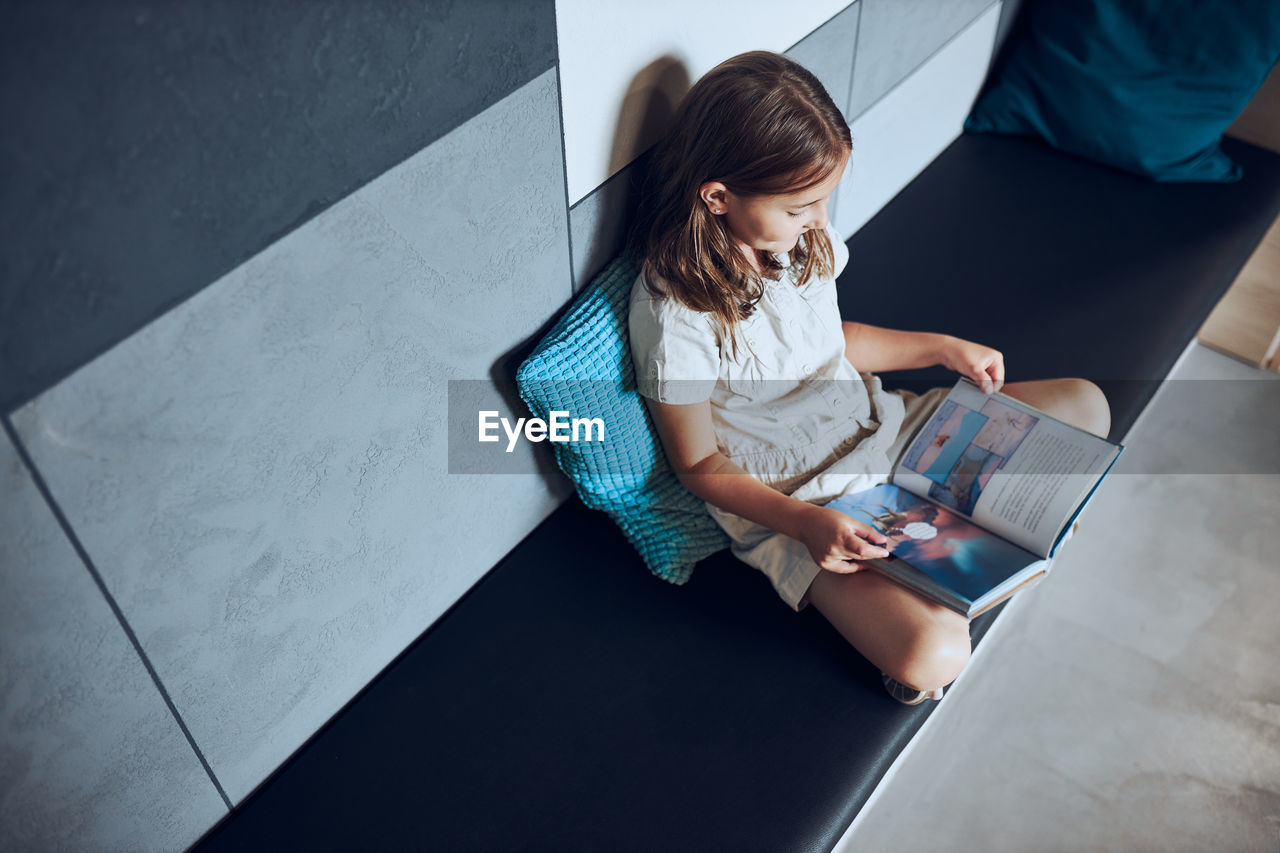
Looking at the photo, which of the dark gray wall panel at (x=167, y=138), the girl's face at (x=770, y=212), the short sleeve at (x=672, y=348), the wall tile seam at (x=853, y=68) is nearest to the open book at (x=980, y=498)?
the short sleeve at (x=672, y=348)

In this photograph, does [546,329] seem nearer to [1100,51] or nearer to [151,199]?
[151,199]

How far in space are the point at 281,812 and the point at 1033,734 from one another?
3.64 feet

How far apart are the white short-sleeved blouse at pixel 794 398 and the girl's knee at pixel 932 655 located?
0.24 metres

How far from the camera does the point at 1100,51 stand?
1961 mm

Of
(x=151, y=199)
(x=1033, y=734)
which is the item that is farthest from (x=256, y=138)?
(x=1033, y=734)

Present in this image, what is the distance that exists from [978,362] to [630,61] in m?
0.67

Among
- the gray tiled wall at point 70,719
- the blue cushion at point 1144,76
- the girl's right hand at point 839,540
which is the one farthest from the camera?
the blue cushion at point 1144,76

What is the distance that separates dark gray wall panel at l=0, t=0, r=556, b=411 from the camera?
70 centimetres

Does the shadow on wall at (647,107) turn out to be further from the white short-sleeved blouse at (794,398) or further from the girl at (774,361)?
the white short-sleeved blouse at (794,398)

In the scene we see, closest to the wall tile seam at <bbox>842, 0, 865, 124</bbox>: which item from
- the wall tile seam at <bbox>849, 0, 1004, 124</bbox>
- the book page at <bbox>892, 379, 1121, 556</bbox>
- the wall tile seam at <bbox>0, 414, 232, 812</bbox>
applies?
the wall tile seam at <bbox>849, 0, 1004, 124</bbox>

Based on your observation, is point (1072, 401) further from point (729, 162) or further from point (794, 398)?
point (729, 162)

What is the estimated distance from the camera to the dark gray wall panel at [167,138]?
700 millimetres

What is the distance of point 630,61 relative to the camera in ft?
3.90

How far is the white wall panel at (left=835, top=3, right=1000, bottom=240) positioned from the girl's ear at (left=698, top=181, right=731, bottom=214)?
25.7 inches
